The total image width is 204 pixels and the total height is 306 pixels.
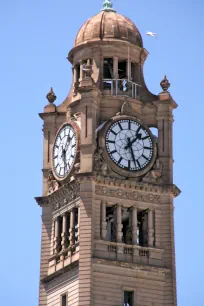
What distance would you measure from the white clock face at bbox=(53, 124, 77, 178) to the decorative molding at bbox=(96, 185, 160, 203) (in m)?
2.10

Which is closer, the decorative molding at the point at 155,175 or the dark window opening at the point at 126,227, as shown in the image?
the dark window opening at the point at 126,227

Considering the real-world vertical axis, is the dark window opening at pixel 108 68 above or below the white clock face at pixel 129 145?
above

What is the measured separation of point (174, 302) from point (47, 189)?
8666 millimetres

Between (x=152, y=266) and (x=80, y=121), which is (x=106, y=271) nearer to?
(x=152, y=266)

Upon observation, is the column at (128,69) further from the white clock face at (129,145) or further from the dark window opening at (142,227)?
the dark window opening at (142,227)

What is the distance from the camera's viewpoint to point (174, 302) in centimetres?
7856

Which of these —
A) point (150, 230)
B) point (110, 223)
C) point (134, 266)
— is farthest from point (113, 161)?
point (134, 266)

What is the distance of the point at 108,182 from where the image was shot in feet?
259

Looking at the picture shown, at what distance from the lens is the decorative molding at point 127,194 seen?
259 ft

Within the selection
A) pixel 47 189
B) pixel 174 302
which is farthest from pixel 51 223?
pixel 174 302

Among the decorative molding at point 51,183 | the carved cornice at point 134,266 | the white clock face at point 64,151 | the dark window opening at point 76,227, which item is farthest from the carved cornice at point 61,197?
the carved cornice at point 134,266

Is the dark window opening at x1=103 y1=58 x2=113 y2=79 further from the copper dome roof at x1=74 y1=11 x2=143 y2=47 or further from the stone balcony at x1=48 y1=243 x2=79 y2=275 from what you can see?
the stone balcony at x1=48 y1=243 x2=79 y2=275

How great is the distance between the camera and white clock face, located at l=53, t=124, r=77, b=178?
80188mm

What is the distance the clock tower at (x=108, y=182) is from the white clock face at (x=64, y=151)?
5cm
